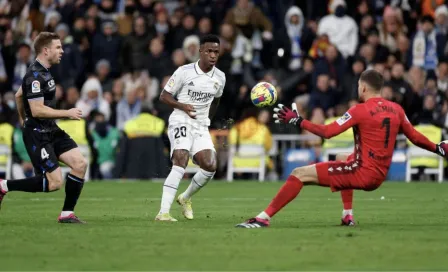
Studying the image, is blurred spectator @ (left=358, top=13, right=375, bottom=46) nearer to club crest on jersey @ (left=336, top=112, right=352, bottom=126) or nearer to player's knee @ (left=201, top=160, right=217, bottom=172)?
player's knee @ (left=201, top=160, right=217, bottom=172)

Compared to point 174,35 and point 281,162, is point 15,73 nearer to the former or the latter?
point 174,35

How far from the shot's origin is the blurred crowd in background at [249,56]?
84.5ft

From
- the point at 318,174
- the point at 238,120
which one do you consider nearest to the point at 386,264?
the point at 318,174

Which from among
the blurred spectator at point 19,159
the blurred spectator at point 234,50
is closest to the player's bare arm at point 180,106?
the blurred spectator at point 234,50

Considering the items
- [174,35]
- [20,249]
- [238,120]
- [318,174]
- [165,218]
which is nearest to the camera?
[20,249]

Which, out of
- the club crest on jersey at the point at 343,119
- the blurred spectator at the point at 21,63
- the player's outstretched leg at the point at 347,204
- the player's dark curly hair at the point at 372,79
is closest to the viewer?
the club crest on jersey at the point at 343,119

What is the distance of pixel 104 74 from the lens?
2752 cm

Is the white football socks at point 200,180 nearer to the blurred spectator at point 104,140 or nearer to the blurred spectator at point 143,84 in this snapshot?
the blurred spectator at point 104,140

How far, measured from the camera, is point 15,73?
1107 inches

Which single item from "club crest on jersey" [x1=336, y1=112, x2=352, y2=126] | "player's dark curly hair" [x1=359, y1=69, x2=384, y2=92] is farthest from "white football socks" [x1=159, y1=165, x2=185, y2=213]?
"player's dark curly hair" [x1=359, y1=69, x2=384, y2=92]

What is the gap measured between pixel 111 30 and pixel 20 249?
1705 centimetres

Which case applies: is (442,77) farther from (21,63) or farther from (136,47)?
(21,63)

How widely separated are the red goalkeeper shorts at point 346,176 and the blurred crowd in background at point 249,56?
12021 mm

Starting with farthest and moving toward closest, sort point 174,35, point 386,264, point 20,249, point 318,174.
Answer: point 174,35
point 318,174
point 20,249
point 386,264
